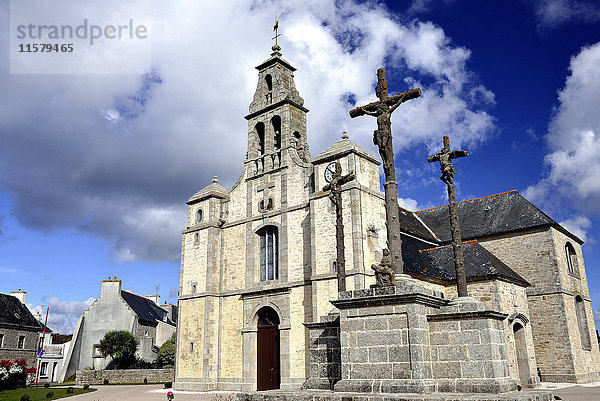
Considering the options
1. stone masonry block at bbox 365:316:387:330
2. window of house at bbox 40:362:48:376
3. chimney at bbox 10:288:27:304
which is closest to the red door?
stone masonry block at bbox 365:316:387:330

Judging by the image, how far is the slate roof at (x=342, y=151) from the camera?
18.2m

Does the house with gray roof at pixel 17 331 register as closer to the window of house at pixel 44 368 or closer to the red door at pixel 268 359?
the window of house at pixel 44 368

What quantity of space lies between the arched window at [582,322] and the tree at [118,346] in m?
26.0

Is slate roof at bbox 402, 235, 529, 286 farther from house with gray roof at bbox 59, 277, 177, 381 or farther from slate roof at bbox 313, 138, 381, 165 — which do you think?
house with gray roof at bbox 59, 277, 177, 381

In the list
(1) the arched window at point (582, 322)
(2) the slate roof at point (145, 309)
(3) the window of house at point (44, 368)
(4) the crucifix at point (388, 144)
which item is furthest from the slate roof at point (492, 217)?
(3) the window of house at point (44, 368)

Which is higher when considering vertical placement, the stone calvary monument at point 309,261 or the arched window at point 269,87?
the arched window at point 269,87

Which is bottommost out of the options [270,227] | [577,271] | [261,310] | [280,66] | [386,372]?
[386,372]

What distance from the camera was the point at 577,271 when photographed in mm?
24281

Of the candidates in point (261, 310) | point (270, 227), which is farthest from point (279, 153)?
point (261, 310)

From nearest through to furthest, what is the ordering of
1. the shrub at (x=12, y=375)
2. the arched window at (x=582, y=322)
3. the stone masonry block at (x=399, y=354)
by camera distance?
the stone masonry block at (x=399, y=354), the arched window at (x=582, y=322), the shrub at (x=12, y=375)

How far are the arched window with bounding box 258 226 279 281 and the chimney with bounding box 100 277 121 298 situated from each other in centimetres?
1825

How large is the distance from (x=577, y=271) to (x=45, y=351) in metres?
37.1

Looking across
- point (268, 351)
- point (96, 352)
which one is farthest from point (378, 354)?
point (96, 352)

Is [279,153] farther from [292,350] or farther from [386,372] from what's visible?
[386,372]
